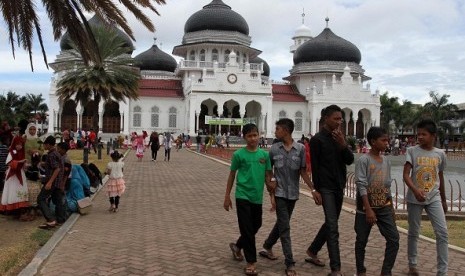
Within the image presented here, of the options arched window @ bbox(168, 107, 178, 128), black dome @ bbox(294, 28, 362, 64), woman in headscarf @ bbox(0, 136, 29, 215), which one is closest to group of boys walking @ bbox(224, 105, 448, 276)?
woman in headscarf @ bbox(0, 136, 29, 215)

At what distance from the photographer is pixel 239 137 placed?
4912 cm

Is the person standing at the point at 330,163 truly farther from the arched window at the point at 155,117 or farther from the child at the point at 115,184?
the arched window at the point at 155,117

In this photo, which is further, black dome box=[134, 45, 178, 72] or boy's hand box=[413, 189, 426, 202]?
black dome box=[134, 45, 178, 72]

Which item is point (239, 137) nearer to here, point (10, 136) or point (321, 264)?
point (10, 136)

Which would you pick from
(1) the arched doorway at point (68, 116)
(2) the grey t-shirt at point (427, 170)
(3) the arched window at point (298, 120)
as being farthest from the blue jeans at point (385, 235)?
(3) the arched window at point (298, 120)

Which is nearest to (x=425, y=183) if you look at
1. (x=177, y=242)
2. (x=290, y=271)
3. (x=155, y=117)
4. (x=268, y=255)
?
(x=290, y=271)

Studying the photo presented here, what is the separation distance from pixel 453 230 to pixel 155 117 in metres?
47.9

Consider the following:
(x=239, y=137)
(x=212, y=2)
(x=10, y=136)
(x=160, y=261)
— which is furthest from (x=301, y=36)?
(x=160, y=261)

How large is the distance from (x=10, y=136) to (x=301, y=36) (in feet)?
245

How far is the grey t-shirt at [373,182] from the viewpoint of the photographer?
5.57m

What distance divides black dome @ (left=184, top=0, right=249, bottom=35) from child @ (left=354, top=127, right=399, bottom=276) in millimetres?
54235

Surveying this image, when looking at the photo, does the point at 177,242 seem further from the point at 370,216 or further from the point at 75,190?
the point at 75,190

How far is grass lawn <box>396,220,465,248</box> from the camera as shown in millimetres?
7957

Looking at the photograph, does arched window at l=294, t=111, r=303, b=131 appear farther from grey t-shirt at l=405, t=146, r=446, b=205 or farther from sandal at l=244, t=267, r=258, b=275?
sandal at l=244, t=267, r=258, b=275
